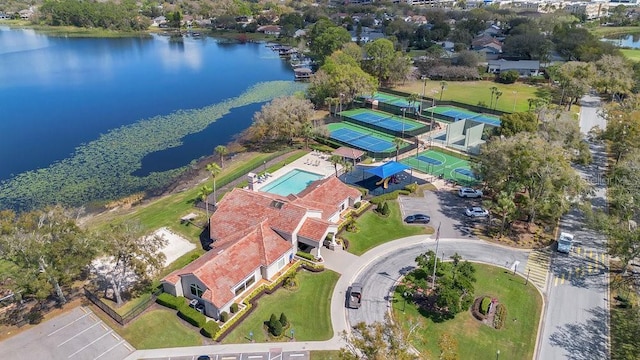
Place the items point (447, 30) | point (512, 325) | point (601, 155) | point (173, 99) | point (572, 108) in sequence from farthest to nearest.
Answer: point (447, 30) < point (173, 99) < point (572, 108) < point (601, 155) < point (512, 325)

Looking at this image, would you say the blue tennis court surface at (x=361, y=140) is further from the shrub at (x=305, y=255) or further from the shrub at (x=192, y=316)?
the shrub at (x=192, y=316)

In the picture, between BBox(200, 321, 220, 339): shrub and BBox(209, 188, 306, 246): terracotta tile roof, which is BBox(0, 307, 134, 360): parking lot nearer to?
BBox(200, 321, 220, 339): shrub

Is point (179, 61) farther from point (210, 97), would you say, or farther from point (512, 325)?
point (512, 325)

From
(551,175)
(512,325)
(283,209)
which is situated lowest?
(512,325)

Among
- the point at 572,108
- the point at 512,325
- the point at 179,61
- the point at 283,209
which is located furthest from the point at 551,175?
the point at 179,61

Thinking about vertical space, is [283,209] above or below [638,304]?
above

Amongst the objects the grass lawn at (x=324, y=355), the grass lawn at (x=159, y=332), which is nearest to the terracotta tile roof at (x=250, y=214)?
the grass lawn at (x=159, y=332)

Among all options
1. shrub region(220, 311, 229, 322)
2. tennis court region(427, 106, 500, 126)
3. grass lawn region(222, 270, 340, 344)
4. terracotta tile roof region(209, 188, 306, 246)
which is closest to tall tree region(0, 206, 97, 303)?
shrub region(220, 311, 229, 322)
